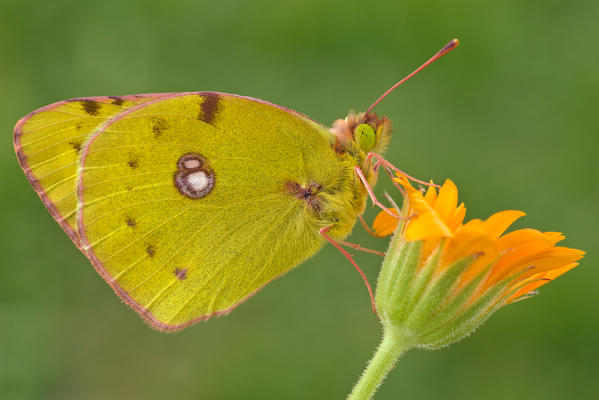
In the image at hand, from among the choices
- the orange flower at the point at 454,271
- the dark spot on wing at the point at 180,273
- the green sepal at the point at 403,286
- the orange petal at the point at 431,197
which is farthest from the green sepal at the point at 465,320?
the dark spot on wing at the point at 180,273

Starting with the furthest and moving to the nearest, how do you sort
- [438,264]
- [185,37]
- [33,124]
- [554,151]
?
[185,37]
[554,151]
[33,124]
[438,264]

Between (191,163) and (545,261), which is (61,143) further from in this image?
(545,261)

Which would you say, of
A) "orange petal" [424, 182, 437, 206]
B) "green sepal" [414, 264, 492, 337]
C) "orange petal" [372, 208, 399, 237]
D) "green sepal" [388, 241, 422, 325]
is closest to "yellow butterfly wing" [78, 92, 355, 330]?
"orange petal" [372, 208, 399, 237]

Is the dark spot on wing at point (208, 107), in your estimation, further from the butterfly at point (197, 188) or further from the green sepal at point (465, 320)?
the green sepal at point (465, 320)

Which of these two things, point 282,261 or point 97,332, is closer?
point 282,261

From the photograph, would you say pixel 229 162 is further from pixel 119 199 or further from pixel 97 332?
pixel 97 332

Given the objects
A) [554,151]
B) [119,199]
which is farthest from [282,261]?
[554,151]
